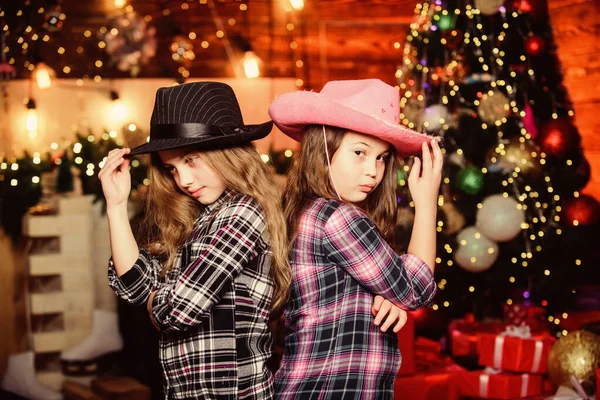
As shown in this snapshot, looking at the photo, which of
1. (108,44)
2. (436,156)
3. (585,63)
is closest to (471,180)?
(585,63)

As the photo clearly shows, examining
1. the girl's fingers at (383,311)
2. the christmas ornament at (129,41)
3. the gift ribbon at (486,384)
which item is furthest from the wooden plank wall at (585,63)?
the girl's fingers at (383,311)

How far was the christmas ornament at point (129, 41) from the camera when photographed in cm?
536

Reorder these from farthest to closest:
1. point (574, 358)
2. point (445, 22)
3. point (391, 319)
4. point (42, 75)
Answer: point (42, 75)
point (445, 22)
point (574, 358)
point (391, 319)

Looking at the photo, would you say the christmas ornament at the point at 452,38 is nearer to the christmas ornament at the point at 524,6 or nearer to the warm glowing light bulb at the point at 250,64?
the christmas ornament at the point at 524,6

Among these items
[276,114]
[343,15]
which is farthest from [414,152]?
[343,15]

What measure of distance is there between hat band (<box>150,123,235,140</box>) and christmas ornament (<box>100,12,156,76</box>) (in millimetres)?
3622

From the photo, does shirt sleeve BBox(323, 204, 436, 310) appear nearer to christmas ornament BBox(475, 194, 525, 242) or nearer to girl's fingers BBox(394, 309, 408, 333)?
girl's fingers BBox(394, 309, 408, 333)

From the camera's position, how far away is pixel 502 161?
3.96m

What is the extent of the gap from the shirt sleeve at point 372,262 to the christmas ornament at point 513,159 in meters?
2.20

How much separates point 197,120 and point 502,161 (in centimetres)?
239

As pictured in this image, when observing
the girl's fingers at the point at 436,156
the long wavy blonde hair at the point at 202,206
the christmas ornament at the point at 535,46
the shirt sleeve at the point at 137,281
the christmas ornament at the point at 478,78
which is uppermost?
the christmas ornament at the point at 535,46

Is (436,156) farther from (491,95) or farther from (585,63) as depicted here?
(585,63)

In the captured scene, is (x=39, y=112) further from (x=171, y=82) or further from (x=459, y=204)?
(x=459, y=204)

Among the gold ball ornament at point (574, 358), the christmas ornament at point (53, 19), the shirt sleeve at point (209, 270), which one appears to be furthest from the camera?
the christmas ornament at point (53, 19)
